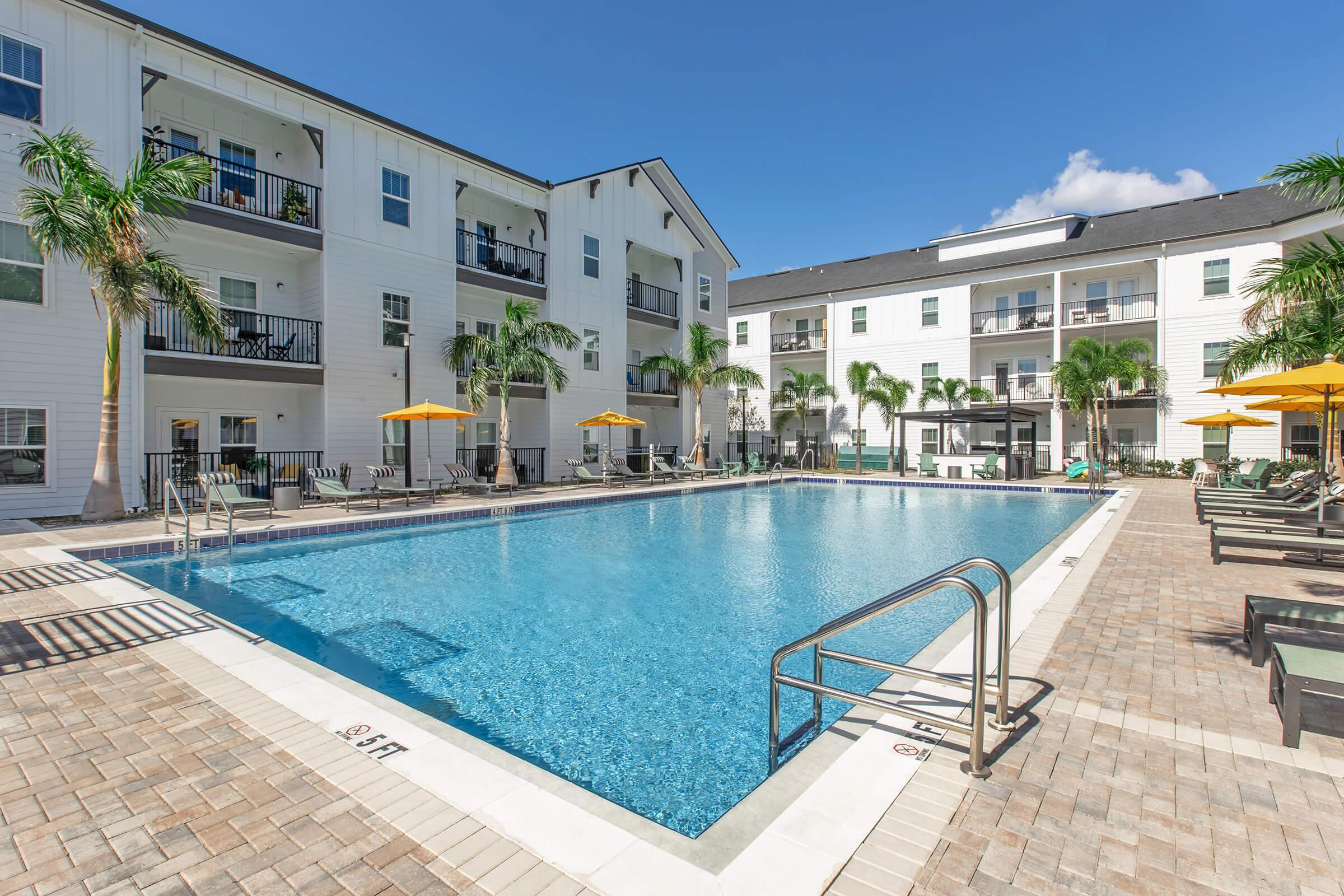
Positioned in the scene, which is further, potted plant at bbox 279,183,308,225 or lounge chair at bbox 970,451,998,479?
lounge chair at bbox 970,451,998,479

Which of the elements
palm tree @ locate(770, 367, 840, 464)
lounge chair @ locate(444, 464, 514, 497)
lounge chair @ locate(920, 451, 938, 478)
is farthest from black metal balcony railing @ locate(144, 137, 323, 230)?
lounge chair @ locate(920, 451, 938, 478)

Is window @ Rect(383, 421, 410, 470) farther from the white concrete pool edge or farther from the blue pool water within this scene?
the white concrete pool edge

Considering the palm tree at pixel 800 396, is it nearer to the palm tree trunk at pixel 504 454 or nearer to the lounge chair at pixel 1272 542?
the palm tree trunk at pixel 504 454

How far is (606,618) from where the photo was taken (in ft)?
22.0

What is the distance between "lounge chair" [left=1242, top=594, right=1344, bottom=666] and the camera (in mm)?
3916

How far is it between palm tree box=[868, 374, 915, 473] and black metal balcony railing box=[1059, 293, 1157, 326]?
6.87 m

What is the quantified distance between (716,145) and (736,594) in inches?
923

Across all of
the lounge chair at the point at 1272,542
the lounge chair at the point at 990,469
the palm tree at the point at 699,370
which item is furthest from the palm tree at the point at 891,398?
the lounge chair at the point at 1272,542

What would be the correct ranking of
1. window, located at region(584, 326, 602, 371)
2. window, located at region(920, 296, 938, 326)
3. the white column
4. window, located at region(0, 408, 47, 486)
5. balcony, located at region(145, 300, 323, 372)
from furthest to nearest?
window, located at region(920, 296, 938, 326)
the white column
window, located at region(584, 326, 602, 371)
balcony, located at region(145, 300, 323, 372)
window, located at region(0, 408, 47, 486)

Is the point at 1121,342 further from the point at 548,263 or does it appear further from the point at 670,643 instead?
the point at 670,643

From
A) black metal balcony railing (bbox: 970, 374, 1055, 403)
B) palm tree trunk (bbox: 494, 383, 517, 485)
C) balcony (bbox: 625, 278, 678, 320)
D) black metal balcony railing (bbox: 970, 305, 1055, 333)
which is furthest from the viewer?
black metal balcony railing (bbox: 970, 305, 1055, 333)

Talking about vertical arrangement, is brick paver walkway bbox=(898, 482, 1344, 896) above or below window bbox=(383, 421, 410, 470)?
below

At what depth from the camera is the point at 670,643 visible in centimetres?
595

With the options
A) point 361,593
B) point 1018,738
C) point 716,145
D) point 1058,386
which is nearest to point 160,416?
point 361,593
